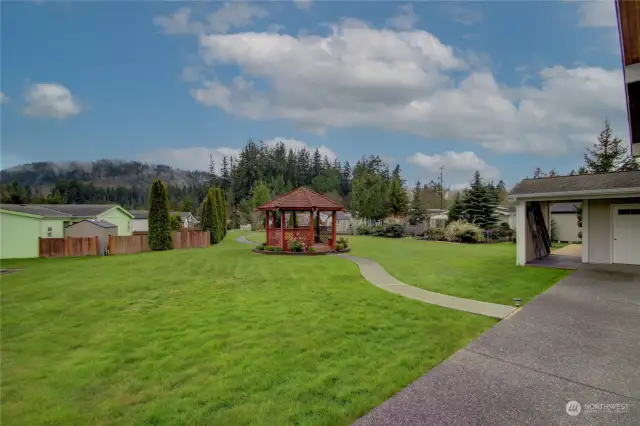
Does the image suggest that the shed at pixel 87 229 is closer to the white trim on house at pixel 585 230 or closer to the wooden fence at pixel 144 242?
the wooden fence at pixel 144 242

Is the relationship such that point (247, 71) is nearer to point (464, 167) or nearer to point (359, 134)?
point (359, 134)

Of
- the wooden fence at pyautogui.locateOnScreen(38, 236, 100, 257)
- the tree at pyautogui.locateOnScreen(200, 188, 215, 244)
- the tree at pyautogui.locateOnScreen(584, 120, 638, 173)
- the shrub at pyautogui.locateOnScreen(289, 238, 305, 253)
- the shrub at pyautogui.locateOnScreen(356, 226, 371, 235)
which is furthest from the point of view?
the shrub at pyautogui.locateOnScreen(356, 226, 371, 235)

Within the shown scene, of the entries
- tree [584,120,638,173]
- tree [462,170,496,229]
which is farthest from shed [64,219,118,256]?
tree [584,120,638,173]

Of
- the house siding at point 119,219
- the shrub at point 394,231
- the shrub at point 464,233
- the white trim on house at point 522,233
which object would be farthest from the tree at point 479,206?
the house siding at point 119,219

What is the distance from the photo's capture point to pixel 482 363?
3.86 m

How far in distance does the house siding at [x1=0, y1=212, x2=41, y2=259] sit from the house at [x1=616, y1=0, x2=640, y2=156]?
23077 mm

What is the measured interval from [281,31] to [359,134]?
24504mm

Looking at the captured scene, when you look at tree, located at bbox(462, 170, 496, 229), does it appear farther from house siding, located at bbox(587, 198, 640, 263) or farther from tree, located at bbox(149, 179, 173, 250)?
tree, located at bbox(149, 179, 173, 250)

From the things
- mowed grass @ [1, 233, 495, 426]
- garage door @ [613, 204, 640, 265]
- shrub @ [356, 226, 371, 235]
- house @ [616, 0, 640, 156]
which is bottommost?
shrub @ [356, 226, 371, 235]

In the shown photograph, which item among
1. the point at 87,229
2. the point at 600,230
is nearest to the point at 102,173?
the point at 87,229

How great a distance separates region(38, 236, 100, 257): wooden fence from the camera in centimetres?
1714

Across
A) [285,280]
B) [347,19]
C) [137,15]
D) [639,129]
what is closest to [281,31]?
[347,19]

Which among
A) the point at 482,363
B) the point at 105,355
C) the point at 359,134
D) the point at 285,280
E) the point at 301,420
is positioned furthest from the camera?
the point at 359,134

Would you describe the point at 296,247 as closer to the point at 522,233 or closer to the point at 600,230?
the point at 522,233
